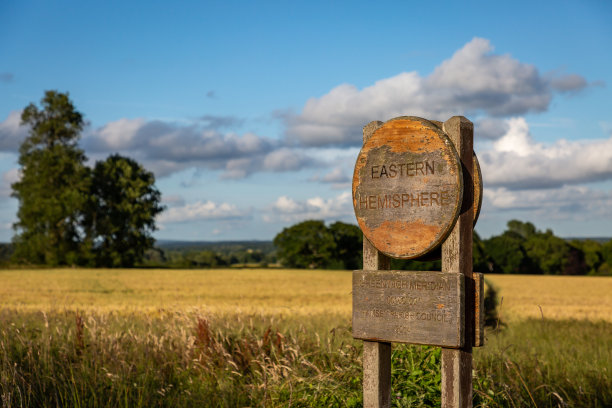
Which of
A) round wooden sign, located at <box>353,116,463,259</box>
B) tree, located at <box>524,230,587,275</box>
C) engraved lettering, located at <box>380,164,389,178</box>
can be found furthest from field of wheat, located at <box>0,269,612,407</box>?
tree, located at <box>524,230,587,275</box>

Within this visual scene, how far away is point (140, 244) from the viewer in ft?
167

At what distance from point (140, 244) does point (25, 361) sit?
46.5m

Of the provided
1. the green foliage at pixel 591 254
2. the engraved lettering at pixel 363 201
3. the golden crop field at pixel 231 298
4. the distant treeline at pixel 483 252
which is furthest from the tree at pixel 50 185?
the green foliage at pixel 591 254

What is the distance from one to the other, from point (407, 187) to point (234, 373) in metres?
3.03

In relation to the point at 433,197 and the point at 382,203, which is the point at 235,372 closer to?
the point at 382,203

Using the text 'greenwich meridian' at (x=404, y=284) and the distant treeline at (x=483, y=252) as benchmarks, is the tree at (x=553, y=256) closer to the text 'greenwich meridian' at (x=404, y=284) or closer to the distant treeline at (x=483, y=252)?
the distant treeline at (x=483, y=252)

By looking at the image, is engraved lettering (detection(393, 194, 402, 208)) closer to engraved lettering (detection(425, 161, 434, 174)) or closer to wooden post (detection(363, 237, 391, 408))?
engraved lettering (detection(425, 161, 434, 174))

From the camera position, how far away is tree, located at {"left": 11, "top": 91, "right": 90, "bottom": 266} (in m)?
45.8

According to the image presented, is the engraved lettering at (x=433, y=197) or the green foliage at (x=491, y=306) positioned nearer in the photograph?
the engraved lettering at (x=433, y=197)

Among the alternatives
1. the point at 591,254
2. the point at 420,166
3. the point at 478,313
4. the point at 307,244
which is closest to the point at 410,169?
the point at 420,166

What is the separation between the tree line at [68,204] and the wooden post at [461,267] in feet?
151

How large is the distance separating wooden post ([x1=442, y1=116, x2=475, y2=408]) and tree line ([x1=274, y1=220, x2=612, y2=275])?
4368 centimetres

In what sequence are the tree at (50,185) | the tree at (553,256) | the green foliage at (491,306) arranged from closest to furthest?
1. the green foliage at (491,306)
2. the tree at (50,185)
3. the tree at (553,256)

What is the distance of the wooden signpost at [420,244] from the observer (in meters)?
3.83
